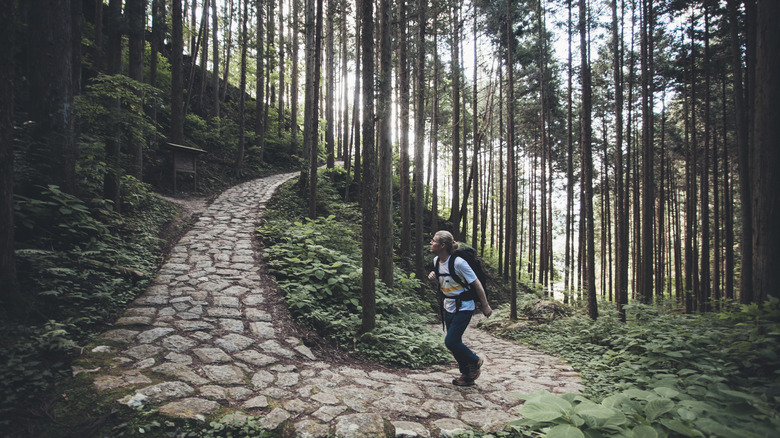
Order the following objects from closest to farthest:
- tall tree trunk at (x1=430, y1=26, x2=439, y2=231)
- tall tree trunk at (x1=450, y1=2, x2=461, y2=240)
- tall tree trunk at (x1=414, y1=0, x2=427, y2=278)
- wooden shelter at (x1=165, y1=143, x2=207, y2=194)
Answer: tall tree trunk at (x1=414, y1=0, x2=427, y2=278)
wooden shelter at (x1=165, y1=143, x2=207, y2=194)
tall tree trunk at (x1=430, y1=26, x2=439, y2=231)
tall tree trunk at (x1=450, y1=2, x2=461, y2=240)

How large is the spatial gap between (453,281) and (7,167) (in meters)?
4.89

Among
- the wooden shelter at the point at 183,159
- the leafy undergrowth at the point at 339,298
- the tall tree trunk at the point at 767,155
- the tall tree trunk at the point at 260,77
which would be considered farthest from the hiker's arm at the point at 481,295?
the tall tree trunk at the point at 260,77

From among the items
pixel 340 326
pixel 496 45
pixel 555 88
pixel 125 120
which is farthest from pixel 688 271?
pixel 125 120

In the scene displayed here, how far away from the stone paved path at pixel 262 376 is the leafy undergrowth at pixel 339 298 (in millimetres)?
463

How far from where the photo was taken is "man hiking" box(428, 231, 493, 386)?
12.3 feet

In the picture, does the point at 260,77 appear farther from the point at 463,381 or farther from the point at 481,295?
the point at 463,381

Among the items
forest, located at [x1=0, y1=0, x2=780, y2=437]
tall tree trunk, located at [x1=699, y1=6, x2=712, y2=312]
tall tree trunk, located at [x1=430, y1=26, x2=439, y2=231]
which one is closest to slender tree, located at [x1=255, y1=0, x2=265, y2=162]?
forest, located at [x1=0, y1=0, x2=780, y2=437]

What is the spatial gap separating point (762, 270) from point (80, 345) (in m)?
7.31

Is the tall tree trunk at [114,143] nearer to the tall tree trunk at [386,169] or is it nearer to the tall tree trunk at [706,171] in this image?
the tall tree trunk at [386,169]

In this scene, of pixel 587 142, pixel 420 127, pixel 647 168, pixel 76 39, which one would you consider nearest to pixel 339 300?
pixel 420 127

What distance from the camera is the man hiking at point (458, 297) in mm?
3756

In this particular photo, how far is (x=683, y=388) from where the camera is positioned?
9.11 ft

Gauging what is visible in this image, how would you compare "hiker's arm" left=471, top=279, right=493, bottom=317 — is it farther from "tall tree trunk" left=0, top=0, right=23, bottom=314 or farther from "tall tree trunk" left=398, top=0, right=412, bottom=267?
"tall tree trunk" left=398, top=0, right=412, bottom=267

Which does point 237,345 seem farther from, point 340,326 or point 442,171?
point 442,171
